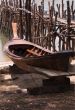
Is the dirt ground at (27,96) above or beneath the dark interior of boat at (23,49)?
beneath

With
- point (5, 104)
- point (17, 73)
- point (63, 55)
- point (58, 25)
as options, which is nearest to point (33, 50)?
point (17, 73)

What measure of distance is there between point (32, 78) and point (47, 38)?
16.1 ft

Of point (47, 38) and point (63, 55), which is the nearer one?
point (63, 55)

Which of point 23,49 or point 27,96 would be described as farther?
point 23,49

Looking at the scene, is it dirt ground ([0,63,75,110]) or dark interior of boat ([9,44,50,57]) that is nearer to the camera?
dirt ground ([0,63,75,110])

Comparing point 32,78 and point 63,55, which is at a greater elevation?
point 63,55

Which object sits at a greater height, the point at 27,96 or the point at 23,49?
the point at 23,49

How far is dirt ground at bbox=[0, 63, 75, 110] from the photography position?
34.7ft

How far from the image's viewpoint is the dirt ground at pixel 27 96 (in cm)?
1057

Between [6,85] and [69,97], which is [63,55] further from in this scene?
[6,85]

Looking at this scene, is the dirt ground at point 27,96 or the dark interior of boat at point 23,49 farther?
the dark interior of boat at point 23,49

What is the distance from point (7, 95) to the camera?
11.8 m

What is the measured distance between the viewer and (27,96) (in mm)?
11602

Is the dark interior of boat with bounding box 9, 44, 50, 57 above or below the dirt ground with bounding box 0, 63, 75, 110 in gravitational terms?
above
